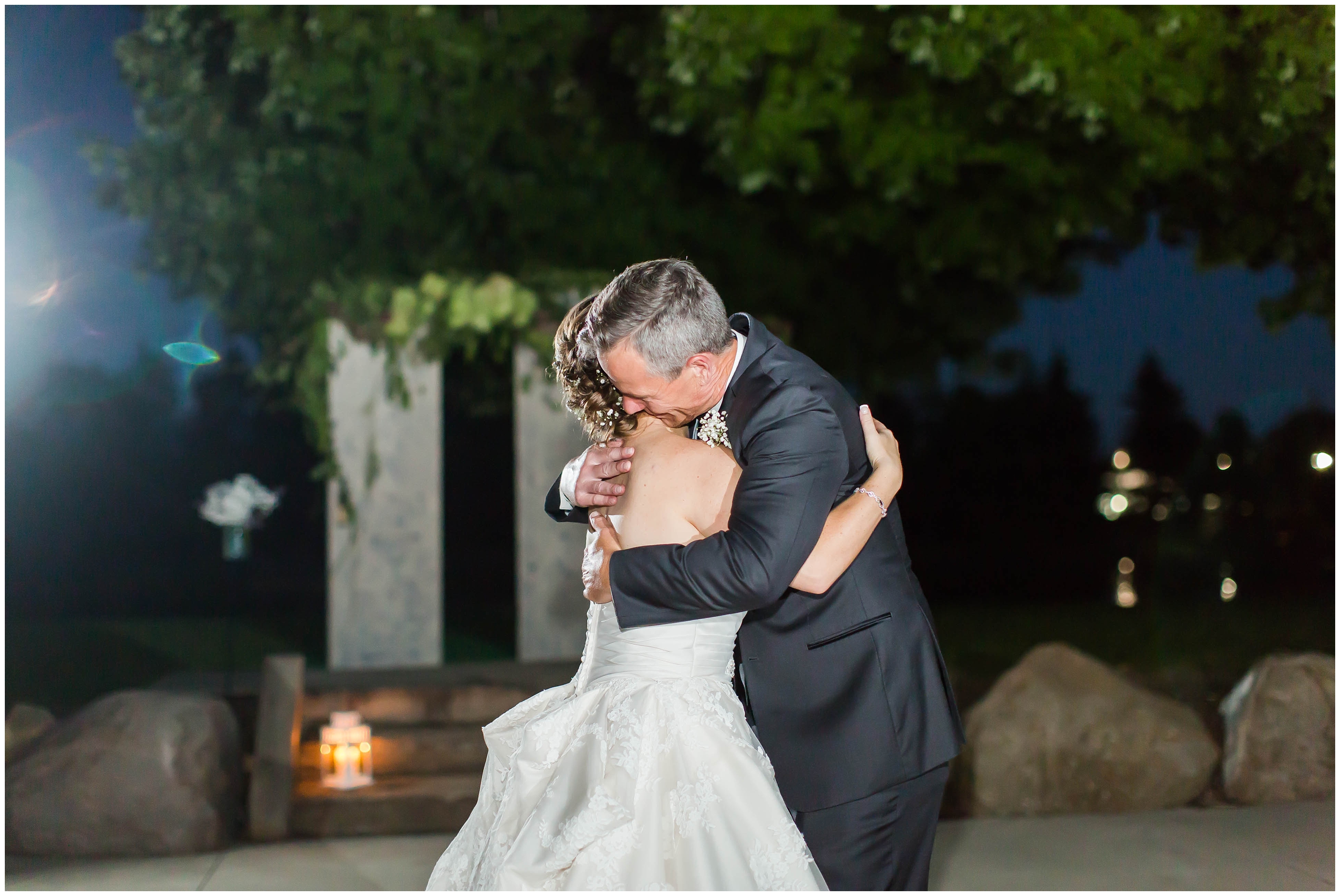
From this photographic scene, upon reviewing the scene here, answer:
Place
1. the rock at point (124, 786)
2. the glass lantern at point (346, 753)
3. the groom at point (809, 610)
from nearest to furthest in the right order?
the groom at point (809, 610), the rock at point (124, 786), the glass lantern at point (346, 753)

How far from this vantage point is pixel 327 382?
6883mm

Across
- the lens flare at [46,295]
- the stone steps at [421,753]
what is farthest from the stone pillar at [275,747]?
the lens flare at [46,295]

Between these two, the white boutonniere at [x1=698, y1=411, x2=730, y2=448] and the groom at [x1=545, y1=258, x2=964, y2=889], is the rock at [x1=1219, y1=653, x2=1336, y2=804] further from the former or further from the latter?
the white boutonniere at [x1=698, y1=411, x2=730, y2=448]

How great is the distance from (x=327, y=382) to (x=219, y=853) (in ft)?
10.1

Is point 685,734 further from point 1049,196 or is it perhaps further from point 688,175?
point 688,175

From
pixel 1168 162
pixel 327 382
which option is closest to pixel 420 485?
pixel 327 382

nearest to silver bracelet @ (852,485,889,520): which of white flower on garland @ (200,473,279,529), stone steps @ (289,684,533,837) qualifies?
stone steps @ (289,684,533,837)

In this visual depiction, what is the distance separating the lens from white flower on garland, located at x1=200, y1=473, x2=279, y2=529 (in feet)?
22.0

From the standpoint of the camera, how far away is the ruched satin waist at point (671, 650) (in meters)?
2.19

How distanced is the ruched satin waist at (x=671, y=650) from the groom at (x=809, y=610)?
42mm

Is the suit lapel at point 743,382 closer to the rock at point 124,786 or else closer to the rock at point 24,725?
the rock at point 124,786

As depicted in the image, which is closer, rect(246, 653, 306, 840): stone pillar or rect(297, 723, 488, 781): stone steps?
rect(246, 653, 306, 840): stone pillar

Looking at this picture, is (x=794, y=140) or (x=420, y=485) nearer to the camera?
(x=794, y=140)

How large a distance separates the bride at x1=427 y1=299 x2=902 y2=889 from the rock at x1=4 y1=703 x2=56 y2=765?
153 inches
